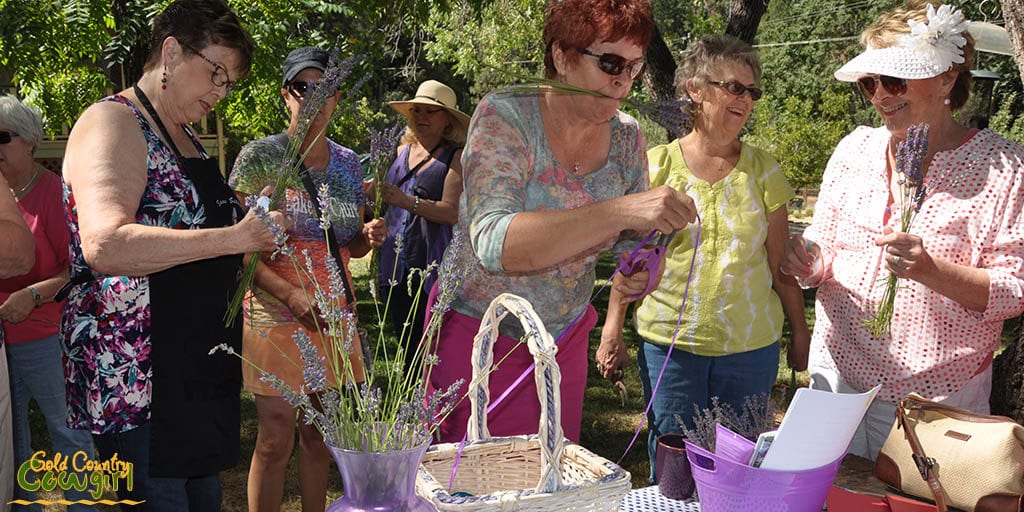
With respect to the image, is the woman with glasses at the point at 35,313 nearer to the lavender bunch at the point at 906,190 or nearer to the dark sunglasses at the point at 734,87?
the dark sunglasses at the point at 734,87

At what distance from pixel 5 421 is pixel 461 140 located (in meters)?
3.01

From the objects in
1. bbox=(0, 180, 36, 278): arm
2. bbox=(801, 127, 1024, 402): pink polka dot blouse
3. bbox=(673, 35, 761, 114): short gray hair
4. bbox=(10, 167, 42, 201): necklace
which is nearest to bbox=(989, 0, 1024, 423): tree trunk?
bbox=(801, 127, 1024, 402): pink polka dot blouse

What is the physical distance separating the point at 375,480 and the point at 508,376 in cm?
89

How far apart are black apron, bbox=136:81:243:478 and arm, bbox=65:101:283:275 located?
0.53 ft

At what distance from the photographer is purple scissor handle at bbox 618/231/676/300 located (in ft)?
6.73

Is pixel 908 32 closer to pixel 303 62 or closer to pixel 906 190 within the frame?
pixel 906 190

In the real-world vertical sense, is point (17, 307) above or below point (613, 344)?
above

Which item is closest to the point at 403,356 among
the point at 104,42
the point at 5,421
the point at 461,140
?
the point at 5,421

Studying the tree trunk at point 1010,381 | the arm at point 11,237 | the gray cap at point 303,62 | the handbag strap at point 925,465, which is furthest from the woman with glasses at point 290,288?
the tree trunk at point 1010,381

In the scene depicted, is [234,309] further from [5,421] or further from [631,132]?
[631,132]

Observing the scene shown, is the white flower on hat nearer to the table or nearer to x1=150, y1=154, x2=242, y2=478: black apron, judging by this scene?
the table

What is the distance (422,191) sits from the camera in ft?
14.6

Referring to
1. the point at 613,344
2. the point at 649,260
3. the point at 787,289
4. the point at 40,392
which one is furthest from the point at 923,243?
the point at 40,392

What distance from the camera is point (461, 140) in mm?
4777
